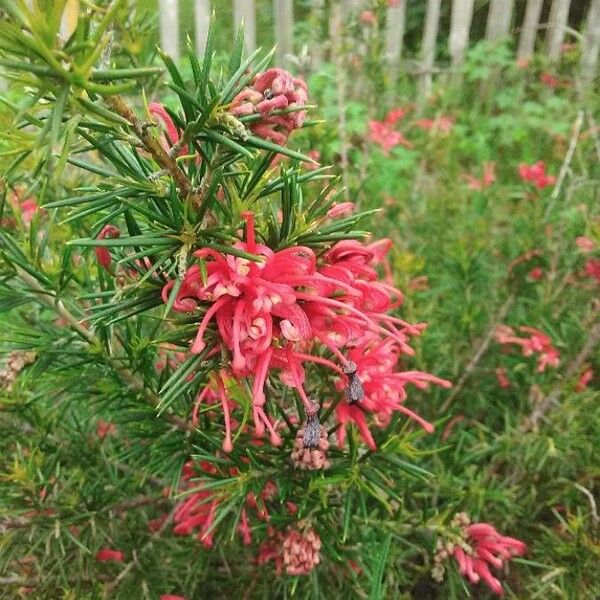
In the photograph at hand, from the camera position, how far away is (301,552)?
2.50ft

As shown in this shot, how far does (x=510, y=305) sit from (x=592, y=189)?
434 mm

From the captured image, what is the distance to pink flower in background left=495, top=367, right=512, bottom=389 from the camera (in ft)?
4.55

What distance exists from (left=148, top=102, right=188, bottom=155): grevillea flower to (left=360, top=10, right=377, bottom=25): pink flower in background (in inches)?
46.7

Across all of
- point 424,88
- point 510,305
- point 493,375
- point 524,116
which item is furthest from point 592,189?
point 524,116

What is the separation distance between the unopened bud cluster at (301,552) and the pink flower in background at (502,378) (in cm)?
74

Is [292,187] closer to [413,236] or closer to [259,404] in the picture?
[259,404]

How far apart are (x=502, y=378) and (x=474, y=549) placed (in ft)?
1.95

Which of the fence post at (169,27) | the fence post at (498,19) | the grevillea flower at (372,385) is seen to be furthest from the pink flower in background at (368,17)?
the fence post at (498,19)

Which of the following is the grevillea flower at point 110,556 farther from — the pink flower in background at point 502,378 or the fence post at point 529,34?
the fence post at point 529,34

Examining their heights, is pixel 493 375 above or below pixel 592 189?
below

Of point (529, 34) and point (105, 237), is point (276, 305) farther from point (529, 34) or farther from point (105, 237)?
point (529, 34)

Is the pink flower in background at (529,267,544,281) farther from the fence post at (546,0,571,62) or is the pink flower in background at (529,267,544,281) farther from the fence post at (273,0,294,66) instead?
the fence post at (546,0,571,62)

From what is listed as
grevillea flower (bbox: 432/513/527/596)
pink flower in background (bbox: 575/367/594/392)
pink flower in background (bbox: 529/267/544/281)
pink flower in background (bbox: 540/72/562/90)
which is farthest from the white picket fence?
grevillea flower (bbox: 432/513/527/596)

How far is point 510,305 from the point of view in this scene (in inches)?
56.7
